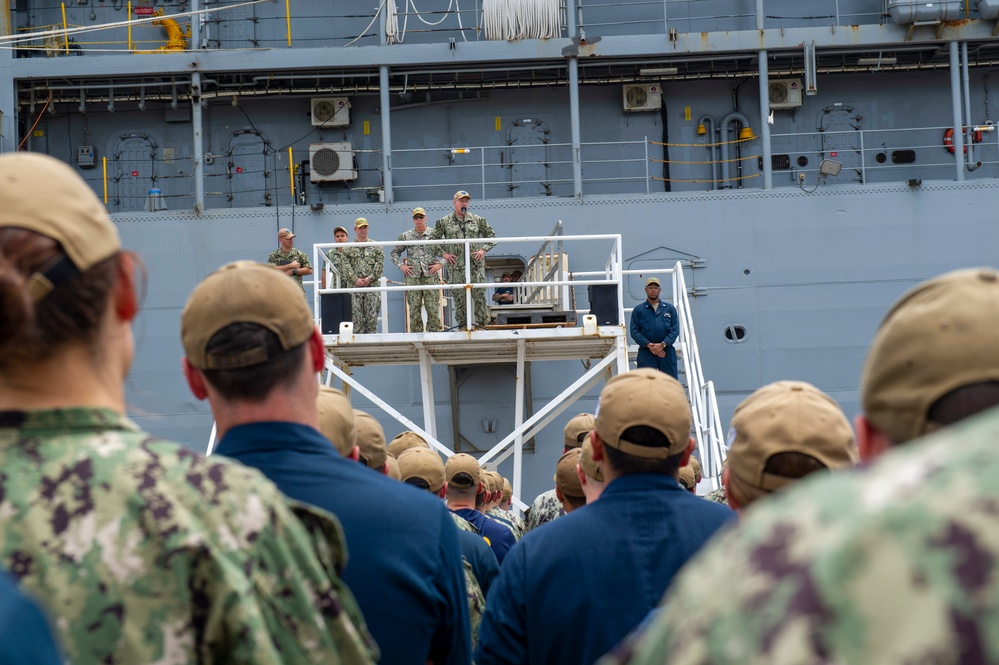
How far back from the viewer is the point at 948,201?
50.0 feet

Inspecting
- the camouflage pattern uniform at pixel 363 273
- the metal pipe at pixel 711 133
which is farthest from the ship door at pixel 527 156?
the camouflage pattern uniform at pixel 363 273

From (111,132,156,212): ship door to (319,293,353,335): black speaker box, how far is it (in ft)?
19.0

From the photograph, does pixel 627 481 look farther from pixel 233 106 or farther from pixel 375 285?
pixel 233 106

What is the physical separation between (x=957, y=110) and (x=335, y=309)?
9.00 meters

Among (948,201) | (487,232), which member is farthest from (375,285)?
(948,201)

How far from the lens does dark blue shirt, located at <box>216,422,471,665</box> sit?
2.38 m

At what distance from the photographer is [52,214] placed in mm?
1630

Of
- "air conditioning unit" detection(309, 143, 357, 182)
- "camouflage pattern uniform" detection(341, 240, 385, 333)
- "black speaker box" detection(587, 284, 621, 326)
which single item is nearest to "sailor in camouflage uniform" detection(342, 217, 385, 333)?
"camouflage pattern uniform" detection(341, 240, 385, 333)

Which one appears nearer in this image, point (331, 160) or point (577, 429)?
point (577, 429)

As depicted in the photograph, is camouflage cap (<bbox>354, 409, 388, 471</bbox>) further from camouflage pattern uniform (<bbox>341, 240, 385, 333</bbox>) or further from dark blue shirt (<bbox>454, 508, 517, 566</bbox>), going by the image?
camouflage pattern uniform (<bbox>341, 240, 385, 333</bbox>)

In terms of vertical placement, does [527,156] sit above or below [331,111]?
below

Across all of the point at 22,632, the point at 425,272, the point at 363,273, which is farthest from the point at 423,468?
the point at 363,273

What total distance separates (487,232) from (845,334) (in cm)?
529

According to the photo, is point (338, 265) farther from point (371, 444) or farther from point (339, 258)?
point (371, 444)
